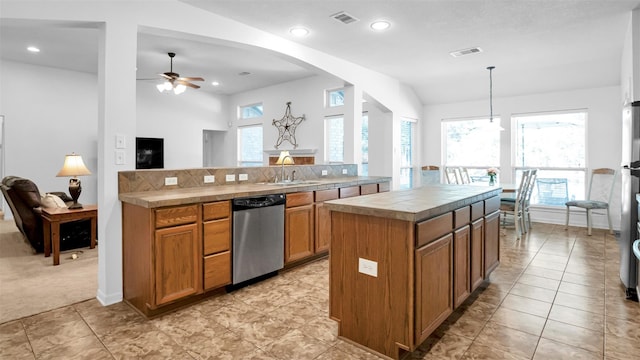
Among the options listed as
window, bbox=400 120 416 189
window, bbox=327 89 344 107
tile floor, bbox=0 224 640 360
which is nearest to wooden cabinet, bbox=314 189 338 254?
tile floor, bbox=0 224 640 360

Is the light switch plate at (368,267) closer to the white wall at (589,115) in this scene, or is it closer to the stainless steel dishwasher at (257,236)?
the stainless steel dishwasher at (257,236)

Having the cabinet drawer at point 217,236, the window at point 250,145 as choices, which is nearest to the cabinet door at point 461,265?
the cabinet drawer at point 217,236

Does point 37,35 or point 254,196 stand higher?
point 37,35

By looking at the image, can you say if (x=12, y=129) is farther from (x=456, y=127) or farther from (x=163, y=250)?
(x=456, y=127)

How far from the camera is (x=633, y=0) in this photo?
3092 millimetres

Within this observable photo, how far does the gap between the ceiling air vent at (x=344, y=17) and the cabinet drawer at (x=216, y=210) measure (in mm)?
2188

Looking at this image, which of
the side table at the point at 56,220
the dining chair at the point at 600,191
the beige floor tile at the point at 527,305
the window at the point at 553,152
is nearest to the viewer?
the beige floor tile at the point at 527,305

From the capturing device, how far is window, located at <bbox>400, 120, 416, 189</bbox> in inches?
282

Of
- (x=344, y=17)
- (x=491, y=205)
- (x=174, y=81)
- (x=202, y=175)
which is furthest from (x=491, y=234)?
(x=174, y=81)

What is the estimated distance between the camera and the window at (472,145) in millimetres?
6789

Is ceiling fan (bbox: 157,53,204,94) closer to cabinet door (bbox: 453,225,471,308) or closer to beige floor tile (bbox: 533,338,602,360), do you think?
cabinet door (bbox: 453,225,471,308)

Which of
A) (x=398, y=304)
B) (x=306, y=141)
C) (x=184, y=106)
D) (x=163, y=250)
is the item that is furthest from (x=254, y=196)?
(x=184, y=106)

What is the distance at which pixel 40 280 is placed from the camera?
10.6 feet

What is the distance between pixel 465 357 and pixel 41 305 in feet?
10.2
